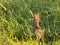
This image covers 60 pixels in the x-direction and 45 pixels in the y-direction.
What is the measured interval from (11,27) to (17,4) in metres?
0.63

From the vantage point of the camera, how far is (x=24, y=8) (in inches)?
237

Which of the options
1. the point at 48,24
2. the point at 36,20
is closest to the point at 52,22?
the point at 48,24

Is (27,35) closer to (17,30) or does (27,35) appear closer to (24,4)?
(17,30)

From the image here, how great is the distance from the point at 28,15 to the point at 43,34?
1.64 ft

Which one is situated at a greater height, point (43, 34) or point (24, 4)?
point (24, 4)

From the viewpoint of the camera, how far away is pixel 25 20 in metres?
5.81

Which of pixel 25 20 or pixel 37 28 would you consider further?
pixel 25 20

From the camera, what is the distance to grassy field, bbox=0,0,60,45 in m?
5.45

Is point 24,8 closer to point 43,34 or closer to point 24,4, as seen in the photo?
point 24,4

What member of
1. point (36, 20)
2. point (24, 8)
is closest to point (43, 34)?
point (36, 20)

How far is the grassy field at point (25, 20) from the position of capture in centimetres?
545

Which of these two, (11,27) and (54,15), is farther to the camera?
(54,15)

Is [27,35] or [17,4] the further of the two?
[17,4]

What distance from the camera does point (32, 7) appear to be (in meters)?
6.13
